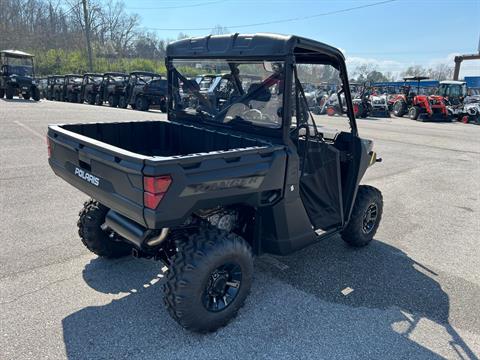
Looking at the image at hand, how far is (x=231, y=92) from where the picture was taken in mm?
3346

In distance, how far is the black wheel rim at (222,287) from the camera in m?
2.60

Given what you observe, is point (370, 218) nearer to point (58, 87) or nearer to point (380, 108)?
point (380, 108)

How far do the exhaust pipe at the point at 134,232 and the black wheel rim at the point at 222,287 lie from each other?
0.50 m

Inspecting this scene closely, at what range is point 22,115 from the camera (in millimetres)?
13977

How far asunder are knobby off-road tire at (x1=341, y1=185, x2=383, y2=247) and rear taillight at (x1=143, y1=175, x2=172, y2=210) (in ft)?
7.66

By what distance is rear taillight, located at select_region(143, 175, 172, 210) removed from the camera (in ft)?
6.84

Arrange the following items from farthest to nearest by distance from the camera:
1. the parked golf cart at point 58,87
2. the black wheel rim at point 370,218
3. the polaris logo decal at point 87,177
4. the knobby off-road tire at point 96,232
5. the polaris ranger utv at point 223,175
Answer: the parked golf cart at point 58,87, the black wheel rim at point 370,218, the knobby off-road tire at point 96,232, the polaris logo decal at point 87,177, the polaris ranger utv at point 223,175

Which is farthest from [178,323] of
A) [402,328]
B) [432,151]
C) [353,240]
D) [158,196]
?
[432,151]

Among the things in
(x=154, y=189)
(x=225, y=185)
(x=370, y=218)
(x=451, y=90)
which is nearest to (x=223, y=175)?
(x=225, y=185)

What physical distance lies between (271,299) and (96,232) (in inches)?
65.4

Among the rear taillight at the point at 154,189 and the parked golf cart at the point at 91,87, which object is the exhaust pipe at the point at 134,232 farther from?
the parked golf cart at the point at 91,87

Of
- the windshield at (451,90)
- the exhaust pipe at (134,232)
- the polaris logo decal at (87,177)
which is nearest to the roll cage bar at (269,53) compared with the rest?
the exhaust pipe at (134,232)

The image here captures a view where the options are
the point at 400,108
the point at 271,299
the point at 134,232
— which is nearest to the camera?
the point at 134,232

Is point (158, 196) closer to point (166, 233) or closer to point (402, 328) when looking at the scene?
point (166, 233)
